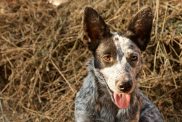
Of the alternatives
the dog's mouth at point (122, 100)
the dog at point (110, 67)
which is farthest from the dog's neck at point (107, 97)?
the dog's mouth at point (122, 100)

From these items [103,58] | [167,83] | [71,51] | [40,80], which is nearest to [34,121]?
[40,80]

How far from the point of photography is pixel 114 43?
463 cm

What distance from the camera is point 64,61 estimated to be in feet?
22.2

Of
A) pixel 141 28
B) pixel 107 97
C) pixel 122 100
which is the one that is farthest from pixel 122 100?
pixel 141 28

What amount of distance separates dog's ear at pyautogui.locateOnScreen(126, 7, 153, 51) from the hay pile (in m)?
1.57

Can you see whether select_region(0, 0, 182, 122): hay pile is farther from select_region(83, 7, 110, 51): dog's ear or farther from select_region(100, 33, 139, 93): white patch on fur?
select_region(100, 33, 139, 93): white patch on fur

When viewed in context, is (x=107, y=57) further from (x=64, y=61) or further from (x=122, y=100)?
(x=64, y=61)

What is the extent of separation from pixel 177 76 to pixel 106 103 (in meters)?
1.78

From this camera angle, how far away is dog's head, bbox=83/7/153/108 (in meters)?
4.43

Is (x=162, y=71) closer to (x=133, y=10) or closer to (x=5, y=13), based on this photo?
(x=133, y=10)

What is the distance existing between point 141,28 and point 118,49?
0.34 metres

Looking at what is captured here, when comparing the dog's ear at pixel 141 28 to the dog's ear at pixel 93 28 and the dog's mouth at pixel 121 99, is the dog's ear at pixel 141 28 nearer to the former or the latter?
the dog's ear at pixel 93 28

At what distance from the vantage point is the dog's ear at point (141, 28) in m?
4.77

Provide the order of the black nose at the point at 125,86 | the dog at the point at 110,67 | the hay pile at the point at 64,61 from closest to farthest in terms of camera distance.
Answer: the black nose at the point at 125,86 → the dog at the point at 110,67 → the hay pile at the point at 64,61
